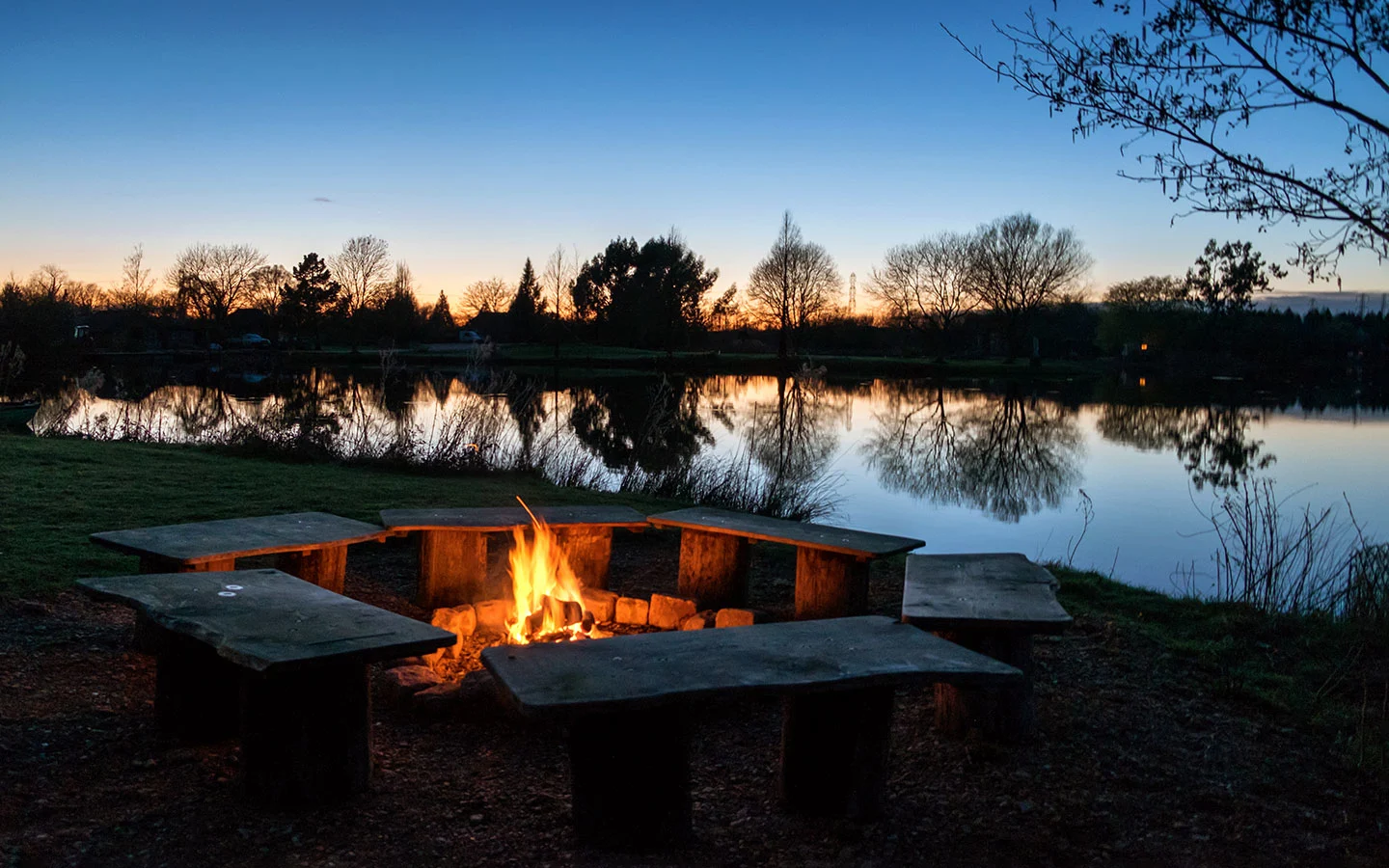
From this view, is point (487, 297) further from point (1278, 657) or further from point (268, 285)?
point (1278, 657)

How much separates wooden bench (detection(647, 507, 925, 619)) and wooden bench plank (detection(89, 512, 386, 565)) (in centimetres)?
172

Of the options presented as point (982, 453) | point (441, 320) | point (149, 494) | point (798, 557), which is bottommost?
point (982, 453)

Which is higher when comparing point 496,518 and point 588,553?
point 496,518

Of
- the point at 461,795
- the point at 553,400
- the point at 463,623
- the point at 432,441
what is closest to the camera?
the point at 461,795

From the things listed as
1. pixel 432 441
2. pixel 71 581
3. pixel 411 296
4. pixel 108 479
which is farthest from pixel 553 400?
pixel 411 296

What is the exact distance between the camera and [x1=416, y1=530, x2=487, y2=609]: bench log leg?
5266 millimetres

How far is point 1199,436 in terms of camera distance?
20.6 meters

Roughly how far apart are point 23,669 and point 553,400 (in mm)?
21100

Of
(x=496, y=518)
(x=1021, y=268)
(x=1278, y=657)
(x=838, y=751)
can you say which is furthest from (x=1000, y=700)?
(x=1021, y=268)

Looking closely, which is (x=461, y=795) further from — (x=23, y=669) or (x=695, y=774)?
(x=23, y=669)

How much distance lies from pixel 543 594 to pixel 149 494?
4864 millimetres

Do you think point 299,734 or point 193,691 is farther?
point 193,691

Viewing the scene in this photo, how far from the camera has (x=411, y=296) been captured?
2413 inches

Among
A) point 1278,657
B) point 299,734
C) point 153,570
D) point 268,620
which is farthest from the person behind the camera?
point 1278,657
